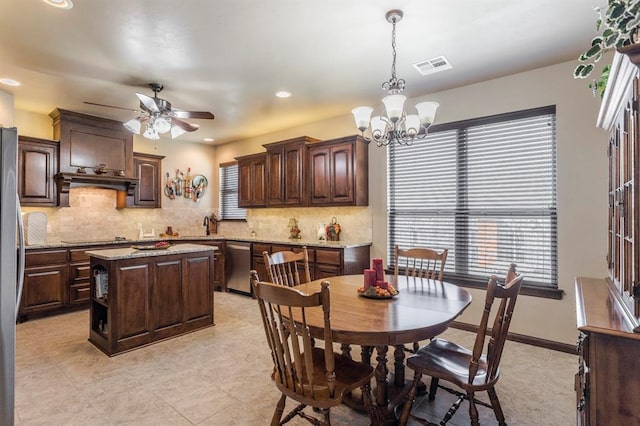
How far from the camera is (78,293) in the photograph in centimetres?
454

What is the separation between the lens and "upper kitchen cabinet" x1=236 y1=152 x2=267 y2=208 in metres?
5.67

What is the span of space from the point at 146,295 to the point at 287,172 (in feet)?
8.83

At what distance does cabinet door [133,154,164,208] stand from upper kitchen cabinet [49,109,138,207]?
0.23m

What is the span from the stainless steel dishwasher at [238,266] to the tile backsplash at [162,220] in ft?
2.20

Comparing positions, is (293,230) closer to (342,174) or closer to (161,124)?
(342,174)

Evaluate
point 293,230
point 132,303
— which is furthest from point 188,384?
point 293,230

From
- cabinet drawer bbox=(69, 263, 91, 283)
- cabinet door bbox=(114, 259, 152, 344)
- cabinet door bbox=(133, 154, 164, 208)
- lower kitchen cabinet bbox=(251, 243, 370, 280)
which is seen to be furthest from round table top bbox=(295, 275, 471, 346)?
cabinet door bbox=(133, 154, 164, 208)

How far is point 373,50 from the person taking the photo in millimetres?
3014

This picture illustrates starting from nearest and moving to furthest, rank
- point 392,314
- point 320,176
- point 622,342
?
point 622,342 < point 392,314 < point 320,176

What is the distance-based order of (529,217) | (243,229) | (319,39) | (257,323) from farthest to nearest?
(243,229)
(257,323)
(529,217)
(319,39)

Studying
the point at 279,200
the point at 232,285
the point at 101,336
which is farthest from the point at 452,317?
the point at 232,285

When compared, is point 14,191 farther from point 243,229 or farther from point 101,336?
point 243,229

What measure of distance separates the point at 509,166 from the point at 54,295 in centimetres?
575

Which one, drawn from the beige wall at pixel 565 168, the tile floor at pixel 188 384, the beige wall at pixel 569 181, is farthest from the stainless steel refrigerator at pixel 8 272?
the beige wall at pixel 569 181
